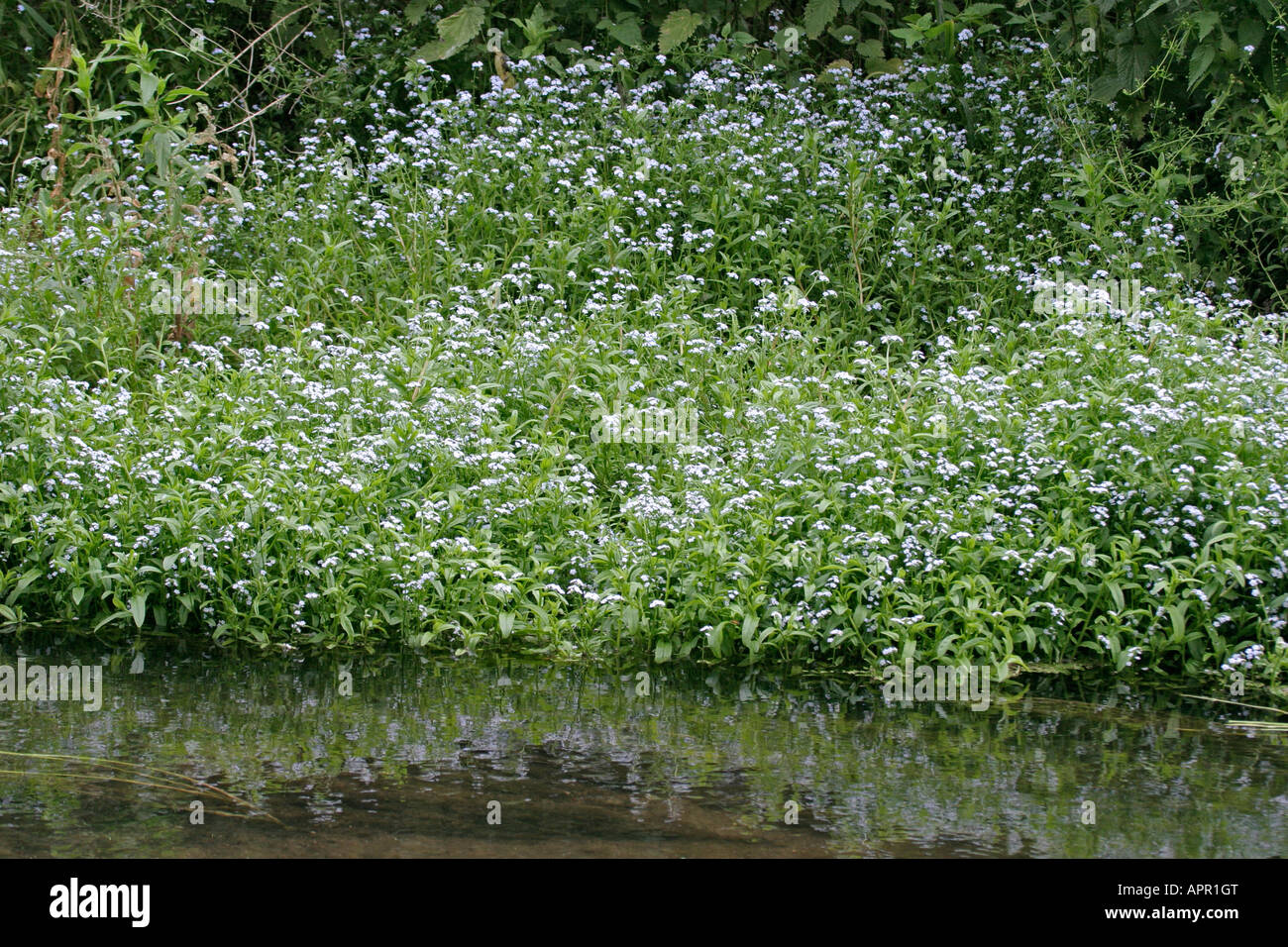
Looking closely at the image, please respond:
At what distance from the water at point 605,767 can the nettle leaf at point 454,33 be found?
5.57 meters

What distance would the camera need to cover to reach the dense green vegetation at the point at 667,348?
5.34 metres

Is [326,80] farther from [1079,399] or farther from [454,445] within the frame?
[1079,399]

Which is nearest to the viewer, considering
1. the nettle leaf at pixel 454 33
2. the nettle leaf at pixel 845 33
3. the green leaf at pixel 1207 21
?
the green leaf at pixel 1207 21

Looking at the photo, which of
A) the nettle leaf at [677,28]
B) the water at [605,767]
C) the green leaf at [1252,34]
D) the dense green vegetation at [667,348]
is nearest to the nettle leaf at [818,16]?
the dense green vegetation at [667,348]

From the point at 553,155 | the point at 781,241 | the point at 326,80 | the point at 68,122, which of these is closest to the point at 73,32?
the point at 68,122

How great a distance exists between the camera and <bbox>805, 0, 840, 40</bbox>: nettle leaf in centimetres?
951

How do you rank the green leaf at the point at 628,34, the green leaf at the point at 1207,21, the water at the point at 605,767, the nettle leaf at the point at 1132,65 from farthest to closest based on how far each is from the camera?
1. the green leaf at the point at 628,34
2. the nettle leaf at the point at 1132,65
3. the green leaf at the point at 1207,21
4. the water at the point at 605,767

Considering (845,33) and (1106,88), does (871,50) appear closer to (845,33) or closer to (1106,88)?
(845,33)

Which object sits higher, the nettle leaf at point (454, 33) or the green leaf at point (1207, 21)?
the nettle leaf at point (454, 33)

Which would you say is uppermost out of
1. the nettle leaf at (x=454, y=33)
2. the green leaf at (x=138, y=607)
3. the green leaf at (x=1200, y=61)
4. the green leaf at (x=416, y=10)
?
the green leaf at (x=416, y=10)

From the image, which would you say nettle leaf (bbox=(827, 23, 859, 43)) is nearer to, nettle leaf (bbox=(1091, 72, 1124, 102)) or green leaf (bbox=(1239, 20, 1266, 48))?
nettle leaf (bbox=(1091, 72, 1124, 102))

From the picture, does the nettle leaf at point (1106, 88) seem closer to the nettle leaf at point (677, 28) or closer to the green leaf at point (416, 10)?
the nettle leaf at point (677, 28)

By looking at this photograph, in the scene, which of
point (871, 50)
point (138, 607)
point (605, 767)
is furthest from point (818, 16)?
point (605, 767)
